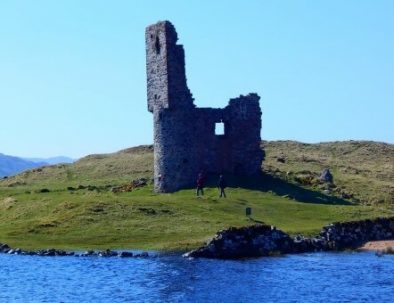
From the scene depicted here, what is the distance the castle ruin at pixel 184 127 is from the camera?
225 feet

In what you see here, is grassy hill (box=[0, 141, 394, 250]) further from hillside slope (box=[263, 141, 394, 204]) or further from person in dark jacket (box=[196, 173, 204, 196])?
person in dark jacket (box=[196, 173, 204, 196])

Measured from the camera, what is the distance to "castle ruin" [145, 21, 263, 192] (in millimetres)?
68688

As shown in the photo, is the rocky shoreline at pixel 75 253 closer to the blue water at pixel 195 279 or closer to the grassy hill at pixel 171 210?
the blue water at pixel 195 279

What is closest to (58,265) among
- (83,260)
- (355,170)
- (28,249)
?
(83,260)

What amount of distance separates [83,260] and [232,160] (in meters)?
29.5

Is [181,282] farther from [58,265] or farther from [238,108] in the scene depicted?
[238,108]

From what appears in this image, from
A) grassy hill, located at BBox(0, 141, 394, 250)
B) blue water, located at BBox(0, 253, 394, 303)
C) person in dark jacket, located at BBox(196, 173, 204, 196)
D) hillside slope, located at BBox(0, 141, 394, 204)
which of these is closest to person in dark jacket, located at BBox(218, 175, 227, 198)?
grassy hill, located at BBox(0, 141, 394, 250)

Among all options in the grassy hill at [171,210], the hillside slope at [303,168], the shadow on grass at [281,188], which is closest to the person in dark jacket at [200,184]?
the grassy hill at [171,210]

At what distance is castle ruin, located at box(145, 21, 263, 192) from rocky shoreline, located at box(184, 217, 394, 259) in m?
19.2

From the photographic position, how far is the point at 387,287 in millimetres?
37000

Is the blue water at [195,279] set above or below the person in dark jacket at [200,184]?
below

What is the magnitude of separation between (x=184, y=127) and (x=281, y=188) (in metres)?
8.85

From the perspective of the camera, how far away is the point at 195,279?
1505 inches

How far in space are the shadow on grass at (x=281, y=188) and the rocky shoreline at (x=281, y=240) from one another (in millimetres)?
12624
